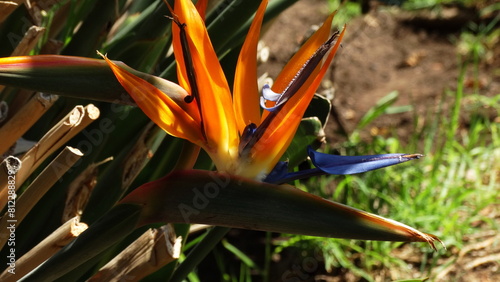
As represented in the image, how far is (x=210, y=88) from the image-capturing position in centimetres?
74

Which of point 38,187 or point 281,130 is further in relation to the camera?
point 38,187

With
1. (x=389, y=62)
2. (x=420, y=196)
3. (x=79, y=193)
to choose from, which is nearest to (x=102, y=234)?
(x=79, y=193)

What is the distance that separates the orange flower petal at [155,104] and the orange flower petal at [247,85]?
A: 75mm

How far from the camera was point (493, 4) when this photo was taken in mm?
3252

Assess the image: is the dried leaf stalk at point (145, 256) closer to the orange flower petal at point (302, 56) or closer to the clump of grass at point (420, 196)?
the orange flower petal at point (302, 56)

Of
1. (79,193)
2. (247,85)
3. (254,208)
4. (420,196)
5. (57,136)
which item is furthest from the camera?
(420,196)

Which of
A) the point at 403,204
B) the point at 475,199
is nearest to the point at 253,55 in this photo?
the point at 403,204

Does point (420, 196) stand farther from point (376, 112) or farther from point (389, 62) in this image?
point (389, 62)

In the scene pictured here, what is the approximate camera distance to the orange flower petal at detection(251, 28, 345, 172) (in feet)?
→ 2.35

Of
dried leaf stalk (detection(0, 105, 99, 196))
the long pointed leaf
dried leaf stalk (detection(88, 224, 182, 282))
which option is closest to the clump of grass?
dried leaf stalk (detection(88, 224, 182, 282))

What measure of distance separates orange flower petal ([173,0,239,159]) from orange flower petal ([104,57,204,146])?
3 cm

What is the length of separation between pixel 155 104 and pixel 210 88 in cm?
6

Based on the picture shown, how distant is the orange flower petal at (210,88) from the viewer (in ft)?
2.42
